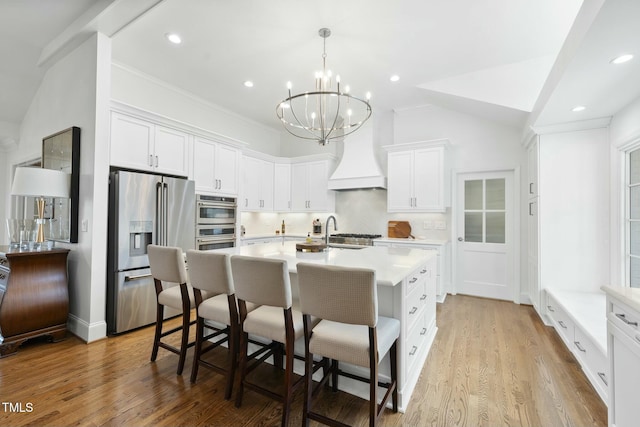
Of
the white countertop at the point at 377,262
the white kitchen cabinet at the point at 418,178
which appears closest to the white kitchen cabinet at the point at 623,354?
the white countertop at the point at 377,262

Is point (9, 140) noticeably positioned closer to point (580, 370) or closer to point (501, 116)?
point (501, 116)

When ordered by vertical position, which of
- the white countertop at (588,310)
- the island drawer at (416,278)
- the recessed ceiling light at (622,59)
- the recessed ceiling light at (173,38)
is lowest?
the white countertop at (588,310)

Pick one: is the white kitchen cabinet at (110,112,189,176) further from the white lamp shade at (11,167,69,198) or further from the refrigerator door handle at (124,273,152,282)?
the refrigerator door handle at (124,273,152,282)

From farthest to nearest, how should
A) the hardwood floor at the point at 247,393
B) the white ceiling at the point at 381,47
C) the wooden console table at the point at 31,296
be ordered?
the wooden console table at the point at 31,296 < the white ceiling at the point at 381,47 < the hardwood floor at the point at 247,393

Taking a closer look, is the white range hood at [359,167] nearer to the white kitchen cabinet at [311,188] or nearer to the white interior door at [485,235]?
the white kitchen cabinet at [311,188]

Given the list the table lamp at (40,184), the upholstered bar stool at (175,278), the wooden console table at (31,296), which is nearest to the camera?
the upholstered bar stool at (175,278)

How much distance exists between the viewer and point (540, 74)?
3.46 metres

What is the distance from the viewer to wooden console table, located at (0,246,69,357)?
2620 millimetres

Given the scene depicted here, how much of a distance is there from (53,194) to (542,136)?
5.37 meters

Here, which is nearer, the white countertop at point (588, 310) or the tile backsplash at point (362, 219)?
the white countertop at point (588, 310)

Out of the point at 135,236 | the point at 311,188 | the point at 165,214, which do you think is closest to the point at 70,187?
the point at 135,236

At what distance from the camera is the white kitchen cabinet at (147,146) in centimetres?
313

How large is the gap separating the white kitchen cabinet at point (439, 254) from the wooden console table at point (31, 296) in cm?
395

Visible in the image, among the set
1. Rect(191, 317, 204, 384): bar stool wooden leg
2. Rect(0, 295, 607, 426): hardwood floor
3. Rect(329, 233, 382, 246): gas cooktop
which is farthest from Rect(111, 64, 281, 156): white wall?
Rect(191, 317, 204, 384): bar stool wooden leg
